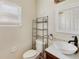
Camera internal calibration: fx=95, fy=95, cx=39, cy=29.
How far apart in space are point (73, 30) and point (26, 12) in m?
1.68

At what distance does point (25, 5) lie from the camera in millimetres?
3025

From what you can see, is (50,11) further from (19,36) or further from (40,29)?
(19,36)

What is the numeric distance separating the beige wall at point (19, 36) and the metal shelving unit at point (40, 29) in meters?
0.13

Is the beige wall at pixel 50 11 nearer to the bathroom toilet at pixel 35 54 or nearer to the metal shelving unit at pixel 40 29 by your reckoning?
the metal shelving unit at pixel 40 29

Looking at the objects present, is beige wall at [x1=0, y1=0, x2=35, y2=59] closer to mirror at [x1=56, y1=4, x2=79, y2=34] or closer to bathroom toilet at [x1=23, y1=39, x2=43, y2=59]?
bathroom toilet at [x1=23, y1=39, x2=43, y2=59]

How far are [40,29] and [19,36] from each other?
2.22ft

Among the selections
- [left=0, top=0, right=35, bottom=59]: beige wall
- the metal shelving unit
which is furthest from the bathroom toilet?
[left=0, top=0, right=35, bottom=59]: beige wall

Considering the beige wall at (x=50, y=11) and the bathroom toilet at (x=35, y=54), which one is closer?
the beige wall at (x=50, y=11)

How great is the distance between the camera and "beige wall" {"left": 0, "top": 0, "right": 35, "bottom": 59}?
2.60 m

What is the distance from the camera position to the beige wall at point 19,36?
260cm

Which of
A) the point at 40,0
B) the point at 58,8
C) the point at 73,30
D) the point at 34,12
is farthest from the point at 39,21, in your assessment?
the point at 73,30

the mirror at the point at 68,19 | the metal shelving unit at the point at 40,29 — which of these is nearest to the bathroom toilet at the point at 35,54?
the metal shelving unit at the point at 40,29

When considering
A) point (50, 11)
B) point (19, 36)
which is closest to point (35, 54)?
point (19, 36)

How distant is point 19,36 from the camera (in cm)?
288
